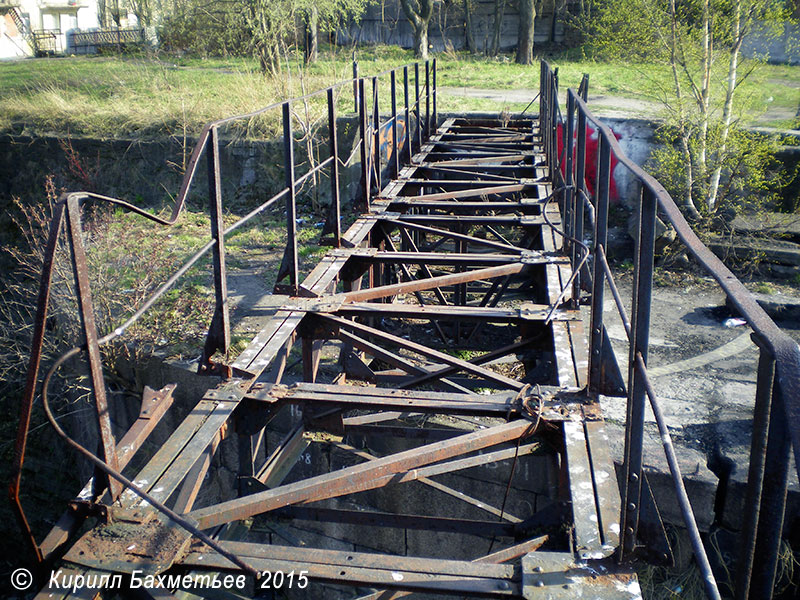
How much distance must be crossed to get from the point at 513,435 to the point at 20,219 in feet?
43.9

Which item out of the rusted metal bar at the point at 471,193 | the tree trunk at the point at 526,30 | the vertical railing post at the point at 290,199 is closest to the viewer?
the vertical railing post at the point at 290,199

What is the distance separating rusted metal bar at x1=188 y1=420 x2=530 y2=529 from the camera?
2.75 metres

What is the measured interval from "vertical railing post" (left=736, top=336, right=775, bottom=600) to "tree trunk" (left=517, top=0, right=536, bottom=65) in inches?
925

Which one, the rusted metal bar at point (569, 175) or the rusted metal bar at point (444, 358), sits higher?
the rusted metal bar at point (569, 175)

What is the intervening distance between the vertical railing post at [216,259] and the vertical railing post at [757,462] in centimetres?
264

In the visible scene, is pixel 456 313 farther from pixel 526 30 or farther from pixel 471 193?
pixel 526 30

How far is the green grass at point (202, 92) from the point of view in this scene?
41.5 feet

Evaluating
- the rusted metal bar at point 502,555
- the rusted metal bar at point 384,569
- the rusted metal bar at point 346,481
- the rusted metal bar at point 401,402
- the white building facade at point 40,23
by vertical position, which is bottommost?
the rusted metal bar at point 502,555

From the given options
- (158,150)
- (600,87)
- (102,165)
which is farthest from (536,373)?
(600,87)

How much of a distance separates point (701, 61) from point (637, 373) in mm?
8833

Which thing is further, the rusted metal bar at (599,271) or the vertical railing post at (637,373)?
the rusted metal bar at (599,271)

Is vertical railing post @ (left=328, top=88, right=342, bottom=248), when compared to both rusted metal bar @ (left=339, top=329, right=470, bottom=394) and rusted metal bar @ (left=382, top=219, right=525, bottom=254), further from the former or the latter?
rusted metal bar @ (left=339, top=329, right=470, bottom=394)

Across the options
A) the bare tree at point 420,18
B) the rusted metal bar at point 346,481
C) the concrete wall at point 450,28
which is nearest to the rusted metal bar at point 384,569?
the rusted metal bar at point 346,481

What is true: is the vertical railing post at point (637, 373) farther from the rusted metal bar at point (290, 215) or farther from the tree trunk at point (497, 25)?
the tree trunk at point (497, 25)
